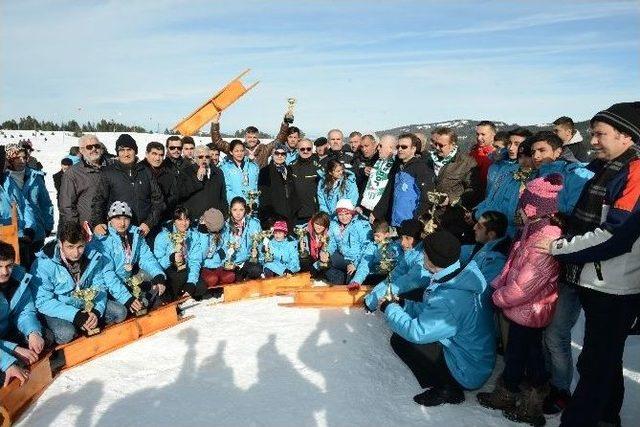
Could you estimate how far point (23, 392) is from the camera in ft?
10.7

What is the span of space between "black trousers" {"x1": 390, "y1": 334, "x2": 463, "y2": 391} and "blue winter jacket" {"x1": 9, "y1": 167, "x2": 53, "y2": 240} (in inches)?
215

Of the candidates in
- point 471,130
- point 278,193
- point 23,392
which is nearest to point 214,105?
point 278,193

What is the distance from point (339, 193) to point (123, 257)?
10.3ft

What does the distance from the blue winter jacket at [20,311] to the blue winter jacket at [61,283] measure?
16cm

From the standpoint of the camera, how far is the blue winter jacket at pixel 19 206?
5324mm

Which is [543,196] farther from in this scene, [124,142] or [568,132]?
[124,142]

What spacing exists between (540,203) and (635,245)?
0.67 m

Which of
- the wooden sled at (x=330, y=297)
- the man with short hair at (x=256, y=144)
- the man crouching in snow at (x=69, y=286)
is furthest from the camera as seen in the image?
the man with short hair at (x=256, y=144)

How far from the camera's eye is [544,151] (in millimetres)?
3975

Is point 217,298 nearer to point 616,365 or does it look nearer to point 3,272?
point 3,272

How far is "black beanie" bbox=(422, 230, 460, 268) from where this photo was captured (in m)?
3.24

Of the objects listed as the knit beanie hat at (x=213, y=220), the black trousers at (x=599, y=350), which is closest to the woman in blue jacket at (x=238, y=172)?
the knit beanie hat at (x=213, y=220)

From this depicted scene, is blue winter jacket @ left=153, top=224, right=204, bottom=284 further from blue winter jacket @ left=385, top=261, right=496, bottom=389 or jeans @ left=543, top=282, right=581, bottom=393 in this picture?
jeans @ left=543, top=282, right=581, bottom=393

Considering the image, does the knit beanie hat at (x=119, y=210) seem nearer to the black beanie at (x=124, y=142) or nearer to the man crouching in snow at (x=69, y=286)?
the man crouching in snow at (x=69, y=286)
